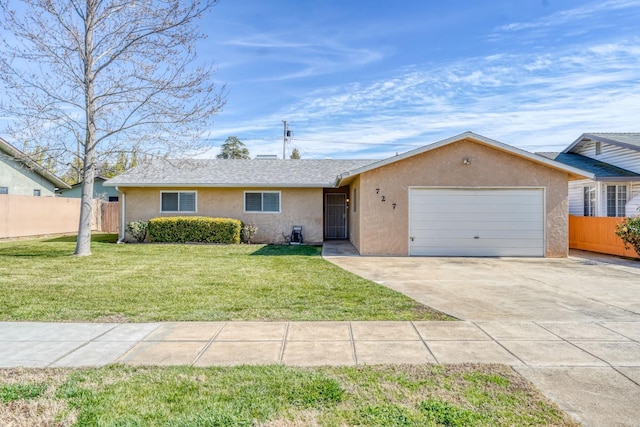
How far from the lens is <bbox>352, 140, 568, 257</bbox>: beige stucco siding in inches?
489

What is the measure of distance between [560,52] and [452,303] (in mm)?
11285

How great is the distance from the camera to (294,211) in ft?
55.4

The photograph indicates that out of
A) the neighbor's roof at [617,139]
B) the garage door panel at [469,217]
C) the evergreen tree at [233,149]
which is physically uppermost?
the evergreen tree at [233,149]

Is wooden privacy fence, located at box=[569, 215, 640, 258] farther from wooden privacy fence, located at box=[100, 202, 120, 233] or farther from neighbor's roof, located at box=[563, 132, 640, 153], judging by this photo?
wooden privacy fence, located at box=[100, 202, 120, 233]

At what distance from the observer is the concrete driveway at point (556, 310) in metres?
3.26

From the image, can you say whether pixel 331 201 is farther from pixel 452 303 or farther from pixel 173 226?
pixel 452 303

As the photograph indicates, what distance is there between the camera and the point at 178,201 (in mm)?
17078

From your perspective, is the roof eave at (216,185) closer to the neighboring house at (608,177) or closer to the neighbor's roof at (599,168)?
the neighbor's roof at (599,168)

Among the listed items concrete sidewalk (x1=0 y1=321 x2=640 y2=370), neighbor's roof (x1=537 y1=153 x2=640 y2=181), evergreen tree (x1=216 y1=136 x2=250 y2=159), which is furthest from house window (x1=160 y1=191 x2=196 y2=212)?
evergreen tree (x1=216 y1=136 x2=250 y2=159)

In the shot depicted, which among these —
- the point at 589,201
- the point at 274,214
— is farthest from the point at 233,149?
the point at 589,201

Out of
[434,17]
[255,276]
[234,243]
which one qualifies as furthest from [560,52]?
[234,243]

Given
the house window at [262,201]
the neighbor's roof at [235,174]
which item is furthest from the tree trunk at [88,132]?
the house window at [262,201]

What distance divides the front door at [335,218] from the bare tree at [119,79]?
7.96 metres

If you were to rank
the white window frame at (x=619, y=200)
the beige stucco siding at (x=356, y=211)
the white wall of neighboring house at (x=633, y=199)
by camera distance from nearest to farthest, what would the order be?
the beige stucco siding at (x=356, y=211)
the white wall of neighboring house at (x=633, y=199)
the white window frame at (x=619, y=200)
